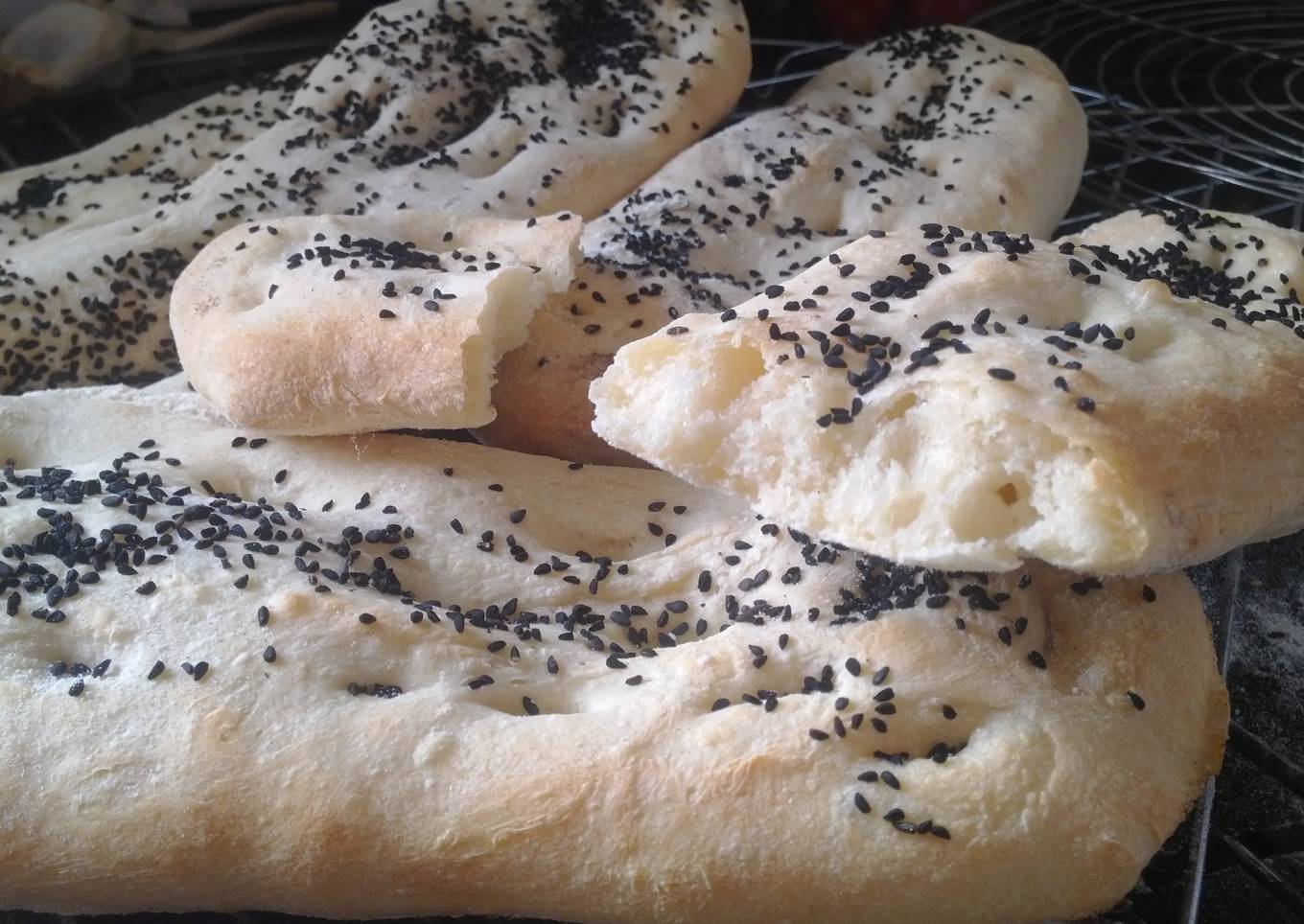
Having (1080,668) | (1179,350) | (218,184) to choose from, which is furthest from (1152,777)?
(218,184)

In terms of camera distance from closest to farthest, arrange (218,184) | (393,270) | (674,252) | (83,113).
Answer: (393,270)
(674,252)
(218,184)
(83,113)

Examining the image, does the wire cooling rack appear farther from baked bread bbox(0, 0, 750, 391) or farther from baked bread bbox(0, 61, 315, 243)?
baked bread bbox(0, 0, 750, 391)

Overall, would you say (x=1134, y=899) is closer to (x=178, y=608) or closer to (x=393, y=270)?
(x=178, y=608)

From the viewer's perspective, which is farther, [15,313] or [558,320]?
[15,313]

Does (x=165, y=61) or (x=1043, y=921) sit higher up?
(x=165, y=61)

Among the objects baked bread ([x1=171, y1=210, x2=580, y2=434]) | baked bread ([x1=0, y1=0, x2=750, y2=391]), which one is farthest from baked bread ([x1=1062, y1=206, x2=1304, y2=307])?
baked bread ([x1=0, y1=0, x2=750, y2=391])
